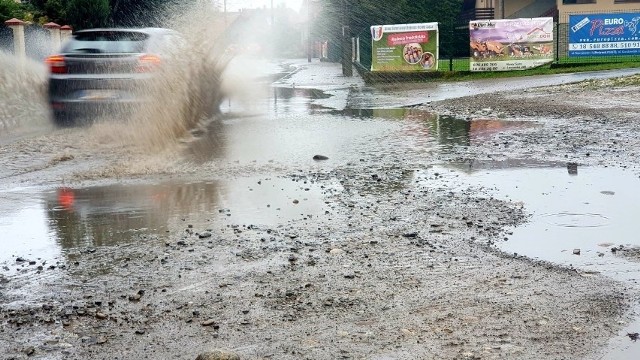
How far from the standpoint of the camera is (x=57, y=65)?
13.3 meters

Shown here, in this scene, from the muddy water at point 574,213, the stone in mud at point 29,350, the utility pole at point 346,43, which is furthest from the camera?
the utility pole at point 346,43

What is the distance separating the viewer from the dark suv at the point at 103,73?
12.9m

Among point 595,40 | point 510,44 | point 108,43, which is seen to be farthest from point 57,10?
point 595,40

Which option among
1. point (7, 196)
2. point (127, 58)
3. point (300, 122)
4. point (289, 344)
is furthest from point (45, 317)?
point (300, 122)

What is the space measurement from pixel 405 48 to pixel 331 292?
2594 cm

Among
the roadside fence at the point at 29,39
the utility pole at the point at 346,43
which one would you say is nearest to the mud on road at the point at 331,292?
the roadside fence at the point at 29,39

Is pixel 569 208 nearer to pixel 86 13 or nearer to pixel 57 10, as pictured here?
pixel 86 13

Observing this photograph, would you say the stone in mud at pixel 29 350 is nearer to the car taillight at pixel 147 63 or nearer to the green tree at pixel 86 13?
the car taillight at pixel 147 63

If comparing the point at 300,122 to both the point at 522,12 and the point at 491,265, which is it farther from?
the point at 522,12

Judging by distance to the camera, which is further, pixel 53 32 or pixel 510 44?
pixel 510 44

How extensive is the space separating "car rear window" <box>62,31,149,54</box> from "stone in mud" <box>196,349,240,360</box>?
9.92 meters

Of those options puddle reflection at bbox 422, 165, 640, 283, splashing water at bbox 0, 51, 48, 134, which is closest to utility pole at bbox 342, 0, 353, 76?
splashing water at bbox 0, 51, 48, 134

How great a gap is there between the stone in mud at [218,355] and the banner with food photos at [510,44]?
26075mm

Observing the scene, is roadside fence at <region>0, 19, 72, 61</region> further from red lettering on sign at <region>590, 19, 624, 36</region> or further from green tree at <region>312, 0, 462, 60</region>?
green tree at <region>312, 0, 462, 60</region>
